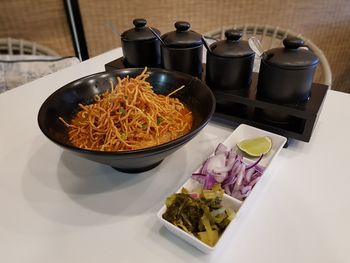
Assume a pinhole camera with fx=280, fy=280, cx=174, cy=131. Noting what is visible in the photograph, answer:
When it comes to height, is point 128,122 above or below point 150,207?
above

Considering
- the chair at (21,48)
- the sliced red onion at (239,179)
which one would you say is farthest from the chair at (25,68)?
the sliced red onion at (239,179)

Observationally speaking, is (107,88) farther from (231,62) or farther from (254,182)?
(254,182)

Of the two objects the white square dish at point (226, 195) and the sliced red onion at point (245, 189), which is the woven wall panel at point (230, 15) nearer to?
the white square dish at point (226, 195)

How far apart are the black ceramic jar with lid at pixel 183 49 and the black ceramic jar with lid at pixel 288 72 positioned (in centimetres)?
22

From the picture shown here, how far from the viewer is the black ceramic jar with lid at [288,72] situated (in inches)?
26.6

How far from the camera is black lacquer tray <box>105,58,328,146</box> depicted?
719 mm

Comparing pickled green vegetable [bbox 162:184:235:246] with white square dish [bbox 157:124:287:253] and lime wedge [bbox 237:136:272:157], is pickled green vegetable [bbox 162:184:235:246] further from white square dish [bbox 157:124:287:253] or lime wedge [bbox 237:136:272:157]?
lime wedge [bbox 237:136:272:157]

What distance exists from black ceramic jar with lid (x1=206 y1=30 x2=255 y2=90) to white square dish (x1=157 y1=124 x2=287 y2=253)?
134mm

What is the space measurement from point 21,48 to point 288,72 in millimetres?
1891

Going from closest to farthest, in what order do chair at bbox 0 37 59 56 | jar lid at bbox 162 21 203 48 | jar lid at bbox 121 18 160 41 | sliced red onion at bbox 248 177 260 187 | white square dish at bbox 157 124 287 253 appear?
white square dish at bbox 157 124 287 253, sliced red onion at bbox 248 177 260 187, jar lid at bbox 162 21 203 48, jar lid at bbox 121 18 160 41, chair at bbox 0 37 59 56

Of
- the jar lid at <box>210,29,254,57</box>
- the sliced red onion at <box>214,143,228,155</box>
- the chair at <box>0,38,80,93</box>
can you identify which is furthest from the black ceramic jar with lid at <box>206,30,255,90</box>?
the chair at <box>0,38,80,93</box>

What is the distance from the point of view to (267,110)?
30.7 inches

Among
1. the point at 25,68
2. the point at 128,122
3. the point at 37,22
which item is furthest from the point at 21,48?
the point at 128,122

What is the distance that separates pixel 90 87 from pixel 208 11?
66.2 inches
